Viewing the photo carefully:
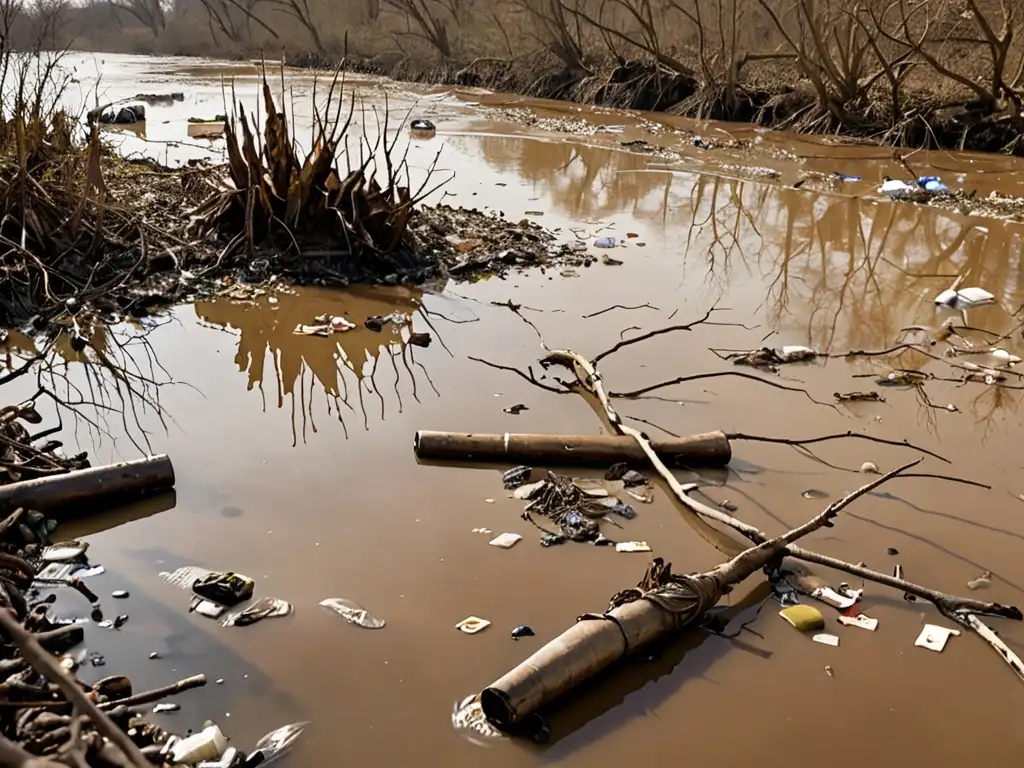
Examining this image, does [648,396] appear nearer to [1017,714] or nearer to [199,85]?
[1017,714]

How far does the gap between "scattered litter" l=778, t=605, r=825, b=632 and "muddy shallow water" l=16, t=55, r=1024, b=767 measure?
5 cm

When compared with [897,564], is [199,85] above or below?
above

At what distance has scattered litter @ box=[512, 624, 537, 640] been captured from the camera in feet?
8.52

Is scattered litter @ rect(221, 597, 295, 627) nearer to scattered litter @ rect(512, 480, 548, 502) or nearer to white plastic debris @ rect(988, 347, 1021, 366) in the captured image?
scattered litter @ rect(512, 480, 548, 502)

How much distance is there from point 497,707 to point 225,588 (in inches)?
37.8

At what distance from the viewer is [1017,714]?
93.2 inches

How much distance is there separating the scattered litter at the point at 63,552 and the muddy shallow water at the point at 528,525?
0.09 m

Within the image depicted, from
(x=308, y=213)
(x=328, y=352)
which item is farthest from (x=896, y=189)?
(x=328, y=352)

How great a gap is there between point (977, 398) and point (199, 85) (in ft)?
64.0

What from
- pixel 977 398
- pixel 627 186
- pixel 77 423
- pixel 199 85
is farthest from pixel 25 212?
pixel 199 85

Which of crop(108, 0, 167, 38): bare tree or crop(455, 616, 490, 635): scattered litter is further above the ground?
crop(108, 0, 167, 38): bare tree

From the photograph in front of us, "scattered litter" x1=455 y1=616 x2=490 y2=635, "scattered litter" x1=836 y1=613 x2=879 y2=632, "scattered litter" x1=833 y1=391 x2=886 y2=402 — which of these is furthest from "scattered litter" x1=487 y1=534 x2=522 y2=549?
"scattered litter" x1=833 y1=391 x2=886 y2=402

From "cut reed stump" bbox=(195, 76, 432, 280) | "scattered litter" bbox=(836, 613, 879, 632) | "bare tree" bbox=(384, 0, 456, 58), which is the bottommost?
"scattered litter" bbox=(836, 613, 879, 632)

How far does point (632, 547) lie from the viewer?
3057 mm
